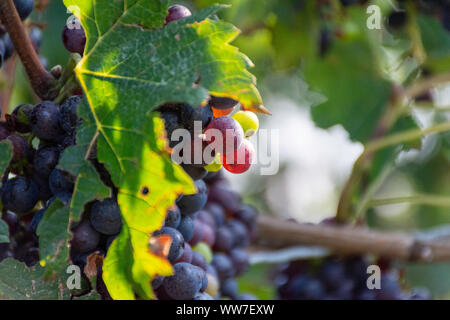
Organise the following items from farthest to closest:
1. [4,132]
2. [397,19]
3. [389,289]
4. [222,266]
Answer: [397,19] → [389,289] → [222,266] → [4,132]

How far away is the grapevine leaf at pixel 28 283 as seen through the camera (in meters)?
0.76

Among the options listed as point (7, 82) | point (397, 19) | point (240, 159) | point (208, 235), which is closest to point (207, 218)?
point (208, 235)

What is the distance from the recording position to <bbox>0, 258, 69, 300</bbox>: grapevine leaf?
761 millimetres

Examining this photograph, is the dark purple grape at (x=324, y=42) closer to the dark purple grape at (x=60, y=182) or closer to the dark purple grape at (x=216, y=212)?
the dark purple grape at (x=216, y=212)

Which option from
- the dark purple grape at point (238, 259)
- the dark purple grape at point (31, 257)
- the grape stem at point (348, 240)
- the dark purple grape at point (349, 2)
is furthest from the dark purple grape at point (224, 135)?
the dark purple grape at point (349, 2)

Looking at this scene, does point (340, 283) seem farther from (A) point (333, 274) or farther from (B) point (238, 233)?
(B) point (238, 233)

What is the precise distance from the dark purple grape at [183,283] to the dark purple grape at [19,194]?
22cm

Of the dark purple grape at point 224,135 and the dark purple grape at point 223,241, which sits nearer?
the dark purple grape at point 224,135

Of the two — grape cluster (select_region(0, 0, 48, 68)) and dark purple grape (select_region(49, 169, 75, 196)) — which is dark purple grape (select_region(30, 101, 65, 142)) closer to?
dark purple grape (select_region(49, 169, 75, 196))

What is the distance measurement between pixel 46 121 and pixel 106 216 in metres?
0.15

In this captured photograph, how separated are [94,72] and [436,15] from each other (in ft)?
4.02

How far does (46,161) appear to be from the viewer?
29.2 inches

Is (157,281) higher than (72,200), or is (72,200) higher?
(72,200)
